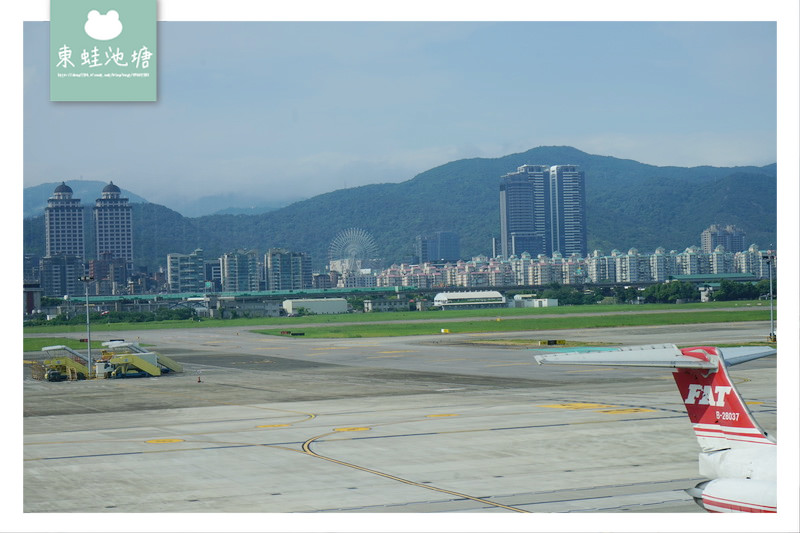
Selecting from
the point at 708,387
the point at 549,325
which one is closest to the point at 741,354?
the point at 708,387

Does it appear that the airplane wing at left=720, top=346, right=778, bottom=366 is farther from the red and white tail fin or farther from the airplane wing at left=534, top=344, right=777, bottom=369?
the red and white tail fin

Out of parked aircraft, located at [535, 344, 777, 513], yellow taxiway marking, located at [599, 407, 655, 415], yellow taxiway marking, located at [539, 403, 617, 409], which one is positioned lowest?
yellow taxiway marking, located at [539, 403, 617, 409]

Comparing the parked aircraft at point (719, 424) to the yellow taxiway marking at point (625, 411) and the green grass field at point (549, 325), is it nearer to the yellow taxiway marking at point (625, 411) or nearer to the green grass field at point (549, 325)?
the yellow taxiway marking at point (625, 411)

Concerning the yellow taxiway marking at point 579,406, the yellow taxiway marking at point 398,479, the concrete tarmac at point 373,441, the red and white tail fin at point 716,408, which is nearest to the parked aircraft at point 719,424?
the red and white tail fin at point 716,408

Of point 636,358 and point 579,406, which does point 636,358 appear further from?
point 579,406

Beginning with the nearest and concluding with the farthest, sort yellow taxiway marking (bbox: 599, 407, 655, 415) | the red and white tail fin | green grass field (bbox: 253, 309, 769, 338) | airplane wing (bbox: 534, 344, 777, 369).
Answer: airplane wing (bbox: 534, 344, 777, 369), the red and white tail fin, yellow taxiway marking (bbox: 599, 407, 655, 415), green grass field (bbox: 253, 309, 769, 338)

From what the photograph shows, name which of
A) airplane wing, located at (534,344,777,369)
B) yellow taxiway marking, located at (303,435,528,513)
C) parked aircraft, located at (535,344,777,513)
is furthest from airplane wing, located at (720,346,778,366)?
yellow taxiway marking, located at (303,435,528,513)
